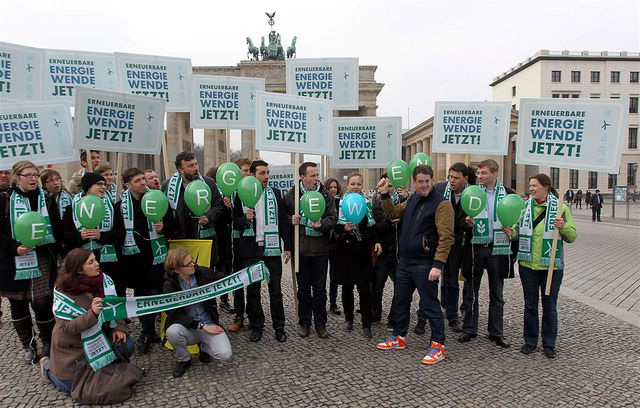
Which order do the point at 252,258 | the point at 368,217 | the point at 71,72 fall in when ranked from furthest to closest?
the point at 71,72 → the point at 368,217 → the point at 252,258

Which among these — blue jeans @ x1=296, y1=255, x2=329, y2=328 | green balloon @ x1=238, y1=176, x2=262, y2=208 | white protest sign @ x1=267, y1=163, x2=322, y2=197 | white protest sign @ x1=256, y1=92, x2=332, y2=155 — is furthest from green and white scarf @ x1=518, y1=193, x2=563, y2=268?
white protest sign @ x1=267, y1=163, x2=322, y2=197

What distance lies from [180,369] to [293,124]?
349 centimetres

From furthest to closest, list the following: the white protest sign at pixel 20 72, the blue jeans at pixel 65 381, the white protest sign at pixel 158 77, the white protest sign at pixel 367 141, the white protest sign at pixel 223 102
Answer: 1. the white protest sign at pixel 367 141
2. the white protest sign at pixel 223 102
3. the white protest sign at pixel 158 77
4. the white protest sign at pixel 20 72
5. the blue jeans at pixel 65 381

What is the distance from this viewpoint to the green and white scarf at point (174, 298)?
4109 millimetres

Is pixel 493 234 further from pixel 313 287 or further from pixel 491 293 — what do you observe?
pixel 313 287

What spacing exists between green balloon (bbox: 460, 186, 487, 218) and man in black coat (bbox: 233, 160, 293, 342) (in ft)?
7.81

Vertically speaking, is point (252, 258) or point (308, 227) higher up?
point (308, 227)

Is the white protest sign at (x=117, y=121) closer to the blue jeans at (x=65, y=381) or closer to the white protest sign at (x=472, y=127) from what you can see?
the blue jeans at (x=65, y=381)

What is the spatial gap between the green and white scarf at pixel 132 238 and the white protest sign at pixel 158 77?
2.56 metres

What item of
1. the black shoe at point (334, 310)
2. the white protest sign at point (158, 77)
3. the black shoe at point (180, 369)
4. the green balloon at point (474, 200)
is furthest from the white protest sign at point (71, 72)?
the green balloon at point (474, 200)

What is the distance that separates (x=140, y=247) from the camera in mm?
5219

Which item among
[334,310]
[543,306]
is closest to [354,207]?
[334,310]

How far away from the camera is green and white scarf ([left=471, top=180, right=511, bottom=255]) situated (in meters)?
5.41

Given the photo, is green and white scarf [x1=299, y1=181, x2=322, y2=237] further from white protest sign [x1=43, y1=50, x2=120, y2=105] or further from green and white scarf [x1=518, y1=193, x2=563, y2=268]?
white protest sign [x1=43, y1=50, x2=120, y2=105]
